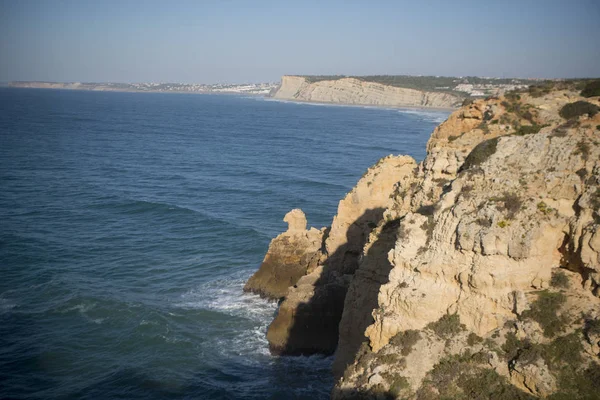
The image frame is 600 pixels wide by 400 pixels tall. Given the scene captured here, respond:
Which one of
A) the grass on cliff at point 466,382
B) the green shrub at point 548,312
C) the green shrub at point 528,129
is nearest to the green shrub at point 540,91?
the green shrub at point 528,129

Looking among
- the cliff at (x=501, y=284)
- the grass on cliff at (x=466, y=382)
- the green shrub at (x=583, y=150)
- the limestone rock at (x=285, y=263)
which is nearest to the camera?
the grass on cliff at (x=466, y=382)

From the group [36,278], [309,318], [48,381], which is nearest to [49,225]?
[36,278]

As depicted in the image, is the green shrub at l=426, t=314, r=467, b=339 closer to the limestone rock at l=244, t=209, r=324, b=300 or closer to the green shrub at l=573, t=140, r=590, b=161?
the green shrub at l=573, t=140, r=590, b=161

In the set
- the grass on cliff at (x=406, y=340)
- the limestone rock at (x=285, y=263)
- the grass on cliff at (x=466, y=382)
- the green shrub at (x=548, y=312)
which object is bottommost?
the limestone rock at (x=285, y=263)

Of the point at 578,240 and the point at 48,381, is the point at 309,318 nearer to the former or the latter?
the point at 48,381

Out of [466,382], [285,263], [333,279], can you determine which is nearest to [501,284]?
[466,382]

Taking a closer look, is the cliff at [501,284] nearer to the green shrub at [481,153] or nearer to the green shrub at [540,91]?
the green shrub at [481,153]
